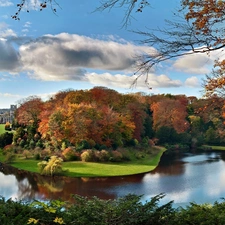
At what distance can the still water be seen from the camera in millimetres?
14297

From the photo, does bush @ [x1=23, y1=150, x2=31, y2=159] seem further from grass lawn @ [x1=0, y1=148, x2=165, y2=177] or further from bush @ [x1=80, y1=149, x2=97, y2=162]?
bush @ [x1=80, y1=149, x2=97, y2=162]

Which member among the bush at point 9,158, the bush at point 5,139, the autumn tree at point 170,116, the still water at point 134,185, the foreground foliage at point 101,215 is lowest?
the still water at point 134,185

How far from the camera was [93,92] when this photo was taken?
32.4 m

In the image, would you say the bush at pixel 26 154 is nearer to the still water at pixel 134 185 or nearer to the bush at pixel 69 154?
the still water at pixel 134 185

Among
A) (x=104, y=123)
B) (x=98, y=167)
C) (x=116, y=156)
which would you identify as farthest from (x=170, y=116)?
(x=98, y=167)

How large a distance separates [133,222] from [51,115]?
837 inches

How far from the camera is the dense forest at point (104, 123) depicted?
24.1 metres

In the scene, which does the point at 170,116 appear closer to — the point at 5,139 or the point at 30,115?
the point at 30,115

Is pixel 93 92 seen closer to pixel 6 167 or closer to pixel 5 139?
pixel 5 139

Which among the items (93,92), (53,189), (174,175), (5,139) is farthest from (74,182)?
(93,92)

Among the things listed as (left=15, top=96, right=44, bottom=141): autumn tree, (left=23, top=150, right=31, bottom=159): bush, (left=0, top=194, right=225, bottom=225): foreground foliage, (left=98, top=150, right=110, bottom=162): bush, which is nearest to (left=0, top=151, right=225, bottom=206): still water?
(left=23, top=150, right=31, bottom=159): bush

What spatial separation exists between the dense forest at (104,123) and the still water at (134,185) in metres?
4.01

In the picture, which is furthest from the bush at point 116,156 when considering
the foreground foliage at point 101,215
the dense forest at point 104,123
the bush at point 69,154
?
the foreground foliage at point 101,215

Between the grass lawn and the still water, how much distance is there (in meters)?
0.81
